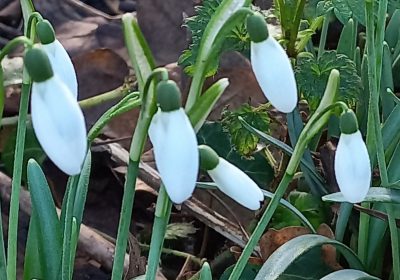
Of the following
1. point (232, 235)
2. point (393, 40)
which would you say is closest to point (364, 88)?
point (393, 40)

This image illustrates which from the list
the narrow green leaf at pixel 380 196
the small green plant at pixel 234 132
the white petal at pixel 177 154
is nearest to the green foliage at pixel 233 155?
the small green plant at pixel 234 132

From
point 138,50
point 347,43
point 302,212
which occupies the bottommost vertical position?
point 302,212

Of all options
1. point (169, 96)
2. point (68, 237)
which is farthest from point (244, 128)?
point (169, 96)

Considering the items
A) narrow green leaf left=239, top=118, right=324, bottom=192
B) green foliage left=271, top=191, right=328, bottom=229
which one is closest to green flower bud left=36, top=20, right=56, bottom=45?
narrow green leaf left=239, top=118, right=324, bottom=192

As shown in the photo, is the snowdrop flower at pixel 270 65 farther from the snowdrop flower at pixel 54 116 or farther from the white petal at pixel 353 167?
the snowdrop flower at pixel 54 116

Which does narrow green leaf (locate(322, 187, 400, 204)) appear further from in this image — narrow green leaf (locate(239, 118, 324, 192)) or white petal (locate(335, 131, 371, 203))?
white petal (locate(335, 131, 371, 203))

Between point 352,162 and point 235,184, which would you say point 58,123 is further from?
point 352,162
